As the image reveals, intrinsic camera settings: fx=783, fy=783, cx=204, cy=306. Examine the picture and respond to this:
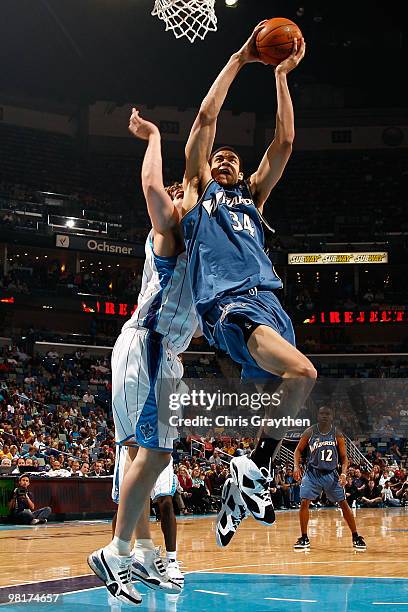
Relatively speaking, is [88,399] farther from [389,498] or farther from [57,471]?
[389,498]

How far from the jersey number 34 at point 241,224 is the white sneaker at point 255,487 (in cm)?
136

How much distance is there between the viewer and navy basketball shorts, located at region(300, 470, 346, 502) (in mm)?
10250

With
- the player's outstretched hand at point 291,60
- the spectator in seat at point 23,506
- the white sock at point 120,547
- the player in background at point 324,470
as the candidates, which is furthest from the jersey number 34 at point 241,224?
the spectator in seat at point 23,506

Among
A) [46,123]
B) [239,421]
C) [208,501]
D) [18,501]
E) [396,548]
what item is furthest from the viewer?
[46,123]

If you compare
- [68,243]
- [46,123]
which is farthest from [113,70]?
[68,243]

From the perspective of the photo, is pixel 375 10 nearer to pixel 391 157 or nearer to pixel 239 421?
pixel 391 157

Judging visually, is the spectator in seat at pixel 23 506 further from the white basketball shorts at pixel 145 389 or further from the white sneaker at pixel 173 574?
the white basketball shorts at pixel 145 389

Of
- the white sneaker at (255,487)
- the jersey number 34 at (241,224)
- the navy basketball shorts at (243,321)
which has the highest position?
the jersey number 34 at (241,224)

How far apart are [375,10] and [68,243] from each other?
14402 millimetres

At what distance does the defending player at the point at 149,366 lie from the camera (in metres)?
4.61

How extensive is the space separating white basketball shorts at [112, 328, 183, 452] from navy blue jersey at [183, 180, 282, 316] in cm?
65

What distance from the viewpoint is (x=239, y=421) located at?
2619 cm

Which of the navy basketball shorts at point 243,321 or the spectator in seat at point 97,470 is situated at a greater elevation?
the navy basketball shorts at point 243,321

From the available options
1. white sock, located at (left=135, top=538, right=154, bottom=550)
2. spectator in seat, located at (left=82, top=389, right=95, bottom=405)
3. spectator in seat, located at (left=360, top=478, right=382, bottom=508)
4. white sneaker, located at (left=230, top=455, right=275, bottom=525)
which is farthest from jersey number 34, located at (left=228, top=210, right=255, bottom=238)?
spectator in seat, located at (left=82, top=389, right=95, bottom=405)
